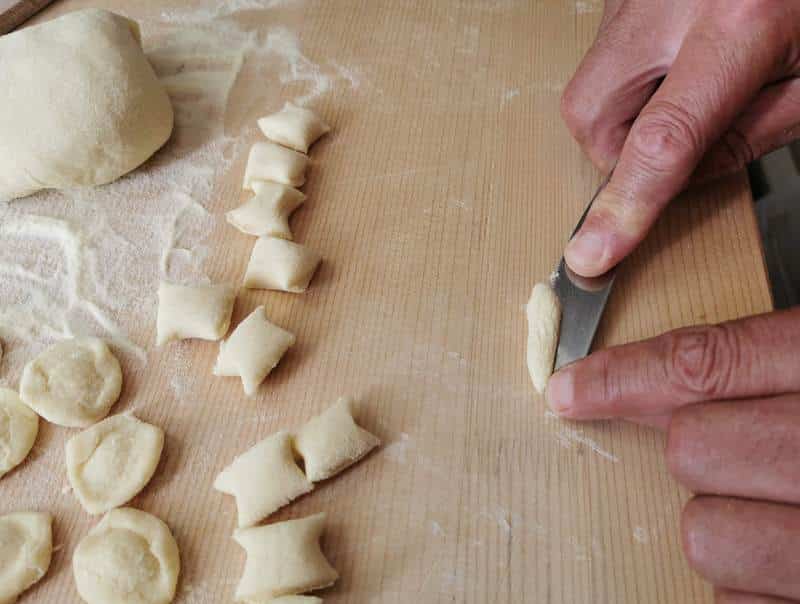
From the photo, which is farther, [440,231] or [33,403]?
[440,231]

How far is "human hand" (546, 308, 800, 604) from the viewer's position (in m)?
0.74

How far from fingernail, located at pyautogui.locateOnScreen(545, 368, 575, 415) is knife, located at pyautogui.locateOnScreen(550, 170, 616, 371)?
0.17 feet

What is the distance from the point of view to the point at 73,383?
1.01 metres

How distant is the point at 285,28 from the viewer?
1.52 meters

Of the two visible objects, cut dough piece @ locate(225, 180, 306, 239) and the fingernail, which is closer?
the fingernail

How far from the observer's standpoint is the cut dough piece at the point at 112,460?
93 cm

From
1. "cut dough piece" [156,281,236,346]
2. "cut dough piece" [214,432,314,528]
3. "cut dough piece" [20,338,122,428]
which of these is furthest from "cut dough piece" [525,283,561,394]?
"cut dough piece" [20,338,122,428]

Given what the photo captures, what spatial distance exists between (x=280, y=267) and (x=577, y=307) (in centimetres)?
48

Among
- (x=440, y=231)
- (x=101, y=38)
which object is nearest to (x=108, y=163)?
(x=101, y=38)

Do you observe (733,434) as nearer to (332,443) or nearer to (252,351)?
(332,443)

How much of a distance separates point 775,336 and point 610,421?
26cm

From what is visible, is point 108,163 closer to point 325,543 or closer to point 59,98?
point 59,98

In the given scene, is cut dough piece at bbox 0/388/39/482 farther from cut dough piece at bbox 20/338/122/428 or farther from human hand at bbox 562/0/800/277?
human hand at bbox 562/0/800/277

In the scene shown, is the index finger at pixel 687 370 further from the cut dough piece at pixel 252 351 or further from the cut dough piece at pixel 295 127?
the cut dough piece at pixel 295 127
